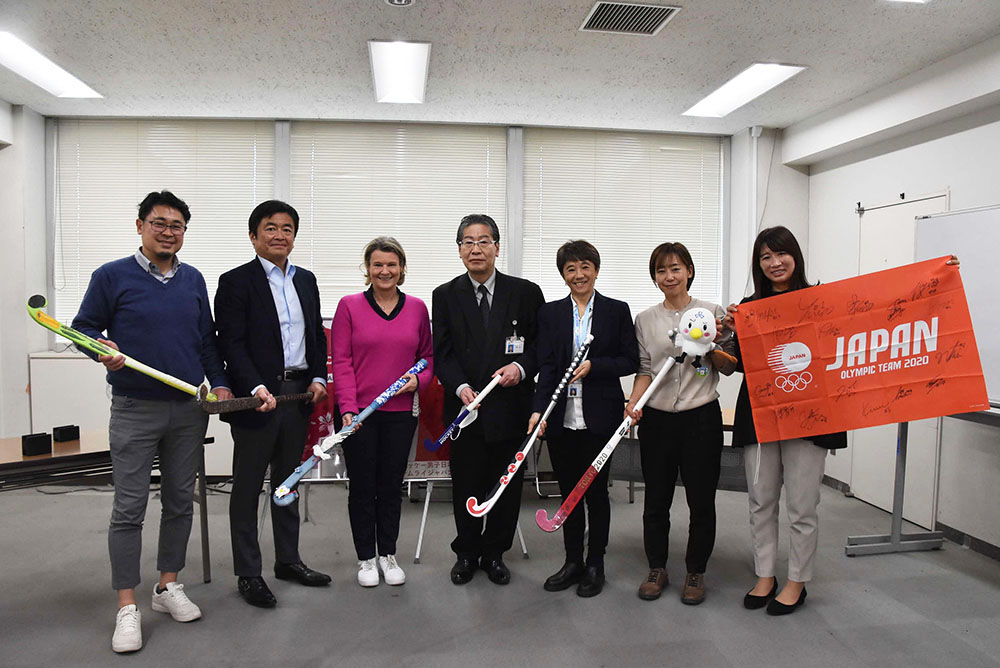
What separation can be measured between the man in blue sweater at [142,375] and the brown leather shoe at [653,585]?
72.1 inches

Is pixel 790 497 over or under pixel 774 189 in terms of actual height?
under

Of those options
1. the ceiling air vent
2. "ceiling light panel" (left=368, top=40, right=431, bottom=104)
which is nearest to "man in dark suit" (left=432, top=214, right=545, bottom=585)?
the ceiling air vent

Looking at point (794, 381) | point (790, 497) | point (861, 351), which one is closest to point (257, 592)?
point (790, 497)

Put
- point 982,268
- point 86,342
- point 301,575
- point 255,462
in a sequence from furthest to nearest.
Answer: point 982,268 < point 301,575 < point 255,462 < point 86,342

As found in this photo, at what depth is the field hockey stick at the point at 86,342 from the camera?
7.07ft

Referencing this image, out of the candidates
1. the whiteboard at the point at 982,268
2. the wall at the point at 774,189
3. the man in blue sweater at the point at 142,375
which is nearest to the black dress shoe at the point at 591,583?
the man in blue sweater at the point at 142,375

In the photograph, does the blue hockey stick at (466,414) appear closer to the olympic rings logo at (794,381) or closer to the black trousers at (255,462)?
the black trousers at (255,462)

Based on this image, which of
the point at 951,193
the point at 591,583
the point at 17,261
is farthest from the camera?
the point at 17,261

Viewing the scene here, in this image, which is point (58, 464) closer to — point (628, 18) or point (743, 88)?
point (628, 18)

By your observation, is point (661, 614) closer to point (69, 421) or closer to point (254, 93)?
point (254, 93)

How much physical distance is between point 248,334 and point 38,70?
8.71 feet

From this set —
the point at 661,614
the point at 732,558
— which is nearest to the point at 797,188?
the point at 732,558

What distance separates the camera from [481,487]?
2873 millimetres

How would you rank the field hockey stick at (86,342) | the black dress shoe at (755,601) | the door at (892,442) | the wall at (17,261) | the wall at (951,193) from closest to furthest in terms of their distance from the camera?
the field hockey stick at (86,342) < the black dress shoe at (755,601) < the wall at (951,193) < the door at (892,442) < the wall at (17,261)
